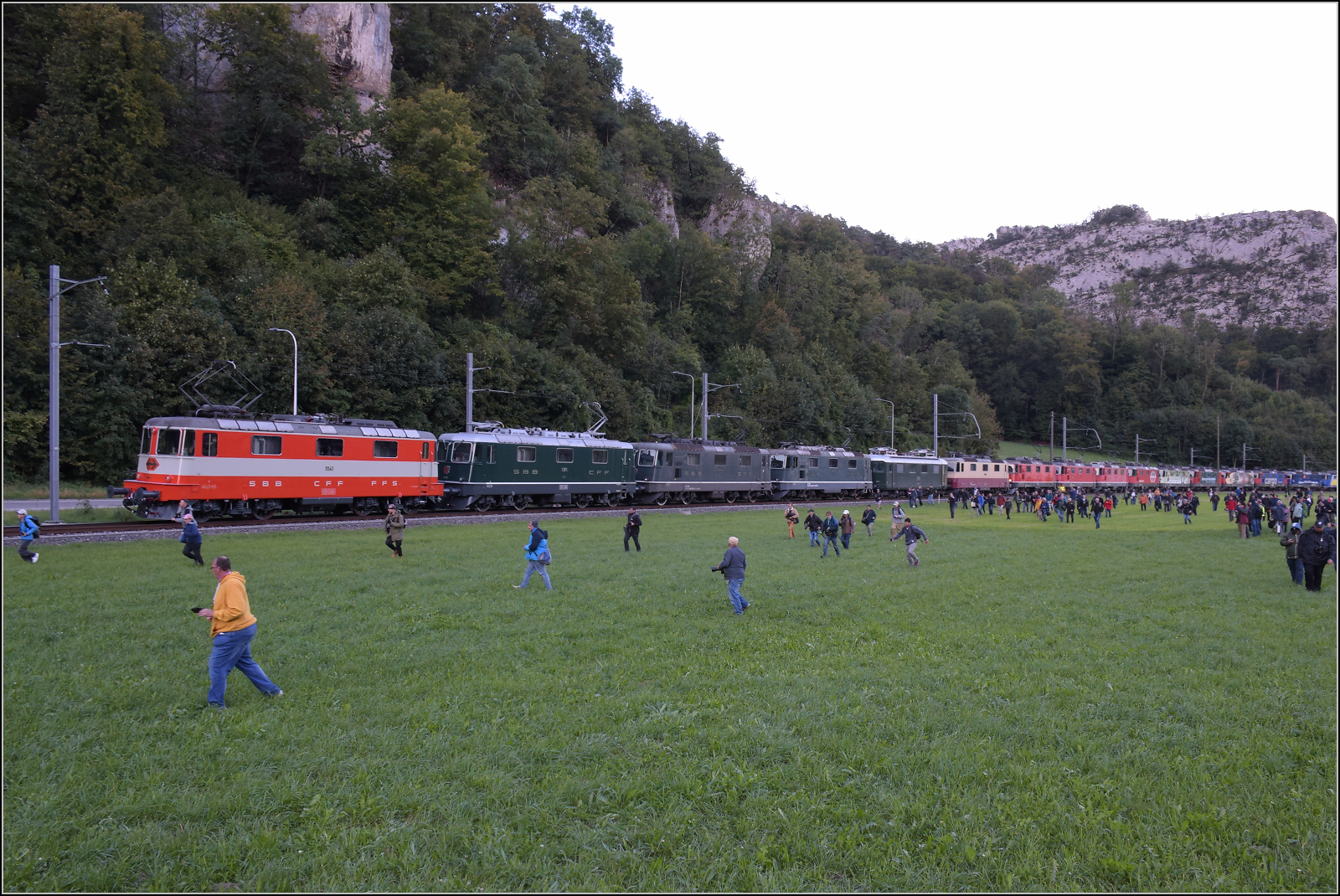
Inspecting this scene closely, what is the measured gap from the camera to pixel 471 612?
41.4ft

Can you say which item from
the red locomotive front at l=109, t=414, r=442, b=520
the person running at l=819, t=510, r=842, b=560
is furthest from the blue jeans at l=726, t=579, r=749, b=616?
the red locomotive front at l=109, t=414, r=442, b=520

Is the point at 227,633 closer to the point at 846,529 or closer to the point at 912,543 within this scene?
the point at 912,543

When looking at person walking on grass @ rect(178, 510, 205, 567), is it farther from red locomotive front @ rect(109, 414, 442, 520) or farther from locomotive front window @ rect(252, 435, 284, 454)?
locomotive front window @ rect(252, 435, 284, 454)

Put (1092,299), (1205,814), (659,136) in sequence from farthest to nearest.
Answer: (1092,299)
(659,136)
(1205,814)

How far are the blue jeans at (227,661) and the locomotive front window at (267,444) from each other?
63.5ft

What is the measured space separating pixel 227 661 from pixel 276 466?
20007mm

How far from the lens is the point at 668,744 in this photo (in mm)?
7109

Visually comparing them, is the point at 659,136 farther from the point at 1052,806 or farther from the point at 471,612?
the point at 1052,806

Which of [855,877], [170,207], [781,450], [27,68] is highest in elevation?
Answer: [27,68]

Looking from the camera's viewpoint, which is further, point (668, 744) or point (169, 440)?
point (169, 440)

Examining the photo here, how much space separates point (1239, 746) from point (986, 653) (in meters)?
3.39

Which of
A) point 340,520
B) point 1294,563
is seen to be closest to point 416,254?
point 340,520

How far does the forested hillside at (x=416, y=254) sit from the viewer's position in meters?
33.7

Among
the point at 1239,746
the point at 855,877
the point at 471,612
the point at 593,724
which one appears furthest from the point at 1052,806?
the point at 471,612
